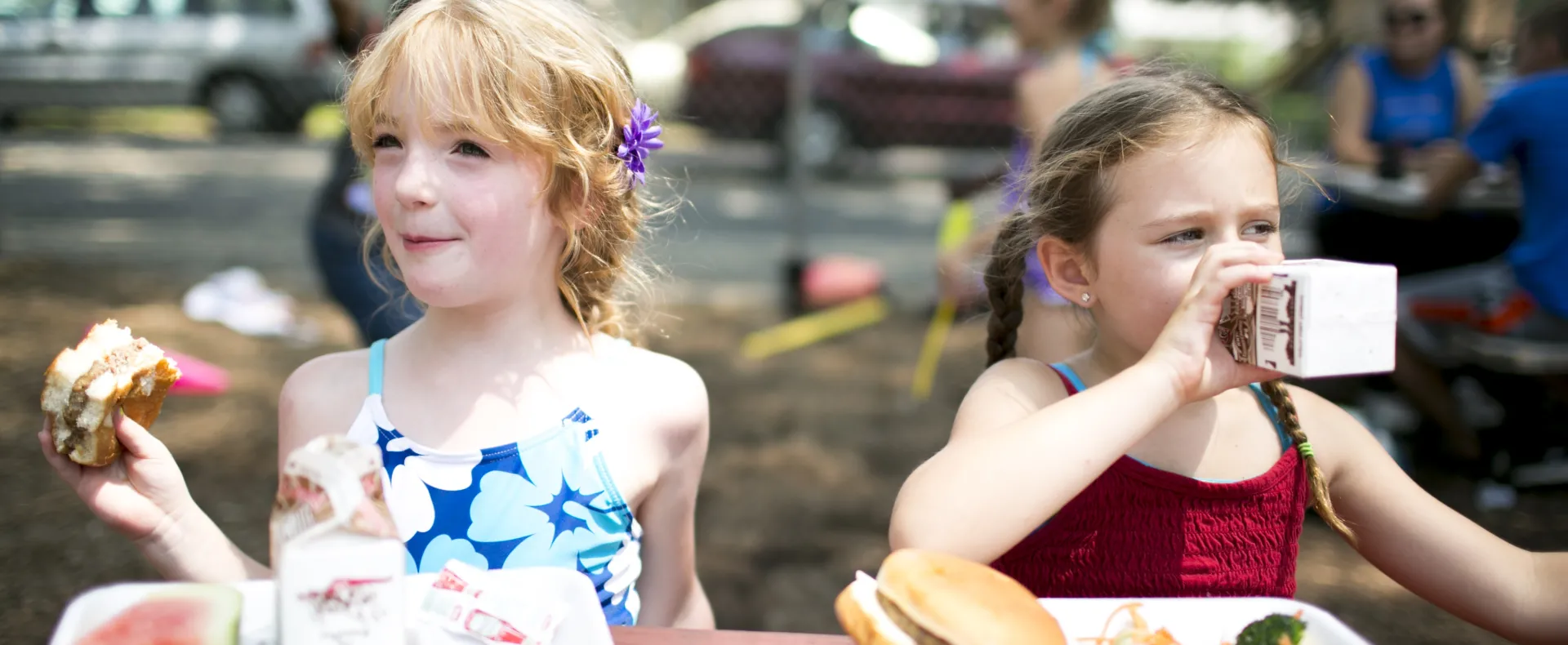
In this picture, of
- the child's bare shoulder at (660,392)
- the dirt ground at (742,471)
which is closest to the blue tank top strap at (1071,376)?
the child's bare shoulder at (660,392)

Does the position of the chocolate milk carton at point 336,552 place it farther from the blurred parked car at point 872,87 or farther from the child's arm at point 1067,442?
the blurred parked car at point 872,87

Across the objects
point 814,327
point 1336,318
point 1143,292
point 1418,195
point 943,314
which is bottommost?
point 814,327

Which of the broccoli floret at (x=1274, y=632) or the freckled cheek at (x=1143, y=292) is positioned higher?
the freckled cheek at (x=1143, y=292)

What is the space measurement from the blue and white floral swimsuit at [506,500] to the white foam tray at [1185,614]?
67cm

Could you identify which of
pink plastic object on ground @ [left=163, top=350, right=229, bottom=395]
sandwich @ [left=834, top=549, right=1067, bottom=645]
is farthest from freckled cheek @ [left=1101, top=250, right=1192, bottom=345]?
pink plastic object on ground @ [left=163, top=350, right=229, bottom=395]

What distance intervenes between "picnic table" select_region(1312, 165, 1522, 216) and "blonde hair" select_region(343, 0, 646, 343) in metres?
3.87

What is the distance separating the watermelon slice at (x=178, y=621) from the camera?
4.01ft

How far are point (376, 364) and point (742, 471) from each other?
2.99 metres

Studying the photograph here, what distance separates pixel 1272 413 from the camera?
1.80 meters

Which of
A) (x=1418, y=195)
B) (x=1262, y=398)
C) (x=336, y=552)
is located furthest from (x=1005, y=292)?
(x=1418, y=195)

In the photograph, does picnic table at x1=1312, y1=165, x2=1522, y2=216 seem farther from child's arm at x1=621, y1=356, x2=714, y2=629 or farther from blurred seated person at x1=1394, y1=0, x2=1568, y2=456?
child's arm at x1=621, y1=356, x2=714, y2=629

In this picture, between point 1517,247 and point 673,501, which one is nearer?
point 673,501

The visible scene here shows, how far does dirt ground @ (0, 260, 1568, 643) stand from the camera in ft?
11.8

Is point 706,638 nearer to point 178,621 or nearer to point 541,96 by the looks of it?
point 178,621
